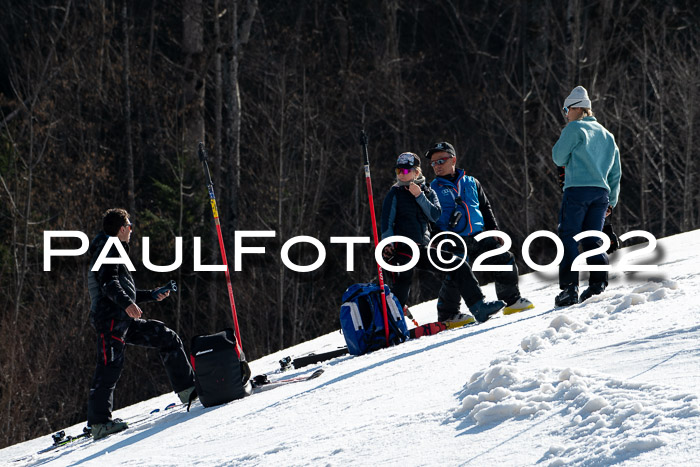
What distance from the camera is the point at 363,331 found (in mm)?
8094

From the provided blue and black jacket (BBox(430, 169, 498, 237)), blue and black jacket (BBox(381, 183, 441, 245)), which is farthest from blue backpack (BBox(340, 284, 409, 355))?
blue and black jacket (BBox(430, 169, 498, 237))

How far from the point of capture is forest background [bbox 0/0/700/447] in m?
23.3

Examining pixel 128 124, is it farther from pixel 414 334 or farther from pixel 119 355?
pixel 414 334

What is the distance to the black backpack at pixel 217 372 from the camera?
294 inches

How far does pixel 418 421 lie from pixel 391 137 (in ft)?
83.8

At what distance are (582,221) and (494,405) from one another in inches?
123

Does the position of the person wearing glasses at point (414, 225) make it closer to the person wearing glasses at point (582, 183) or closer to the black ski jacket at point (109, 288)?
the person wearing glasses at point (582, 183)

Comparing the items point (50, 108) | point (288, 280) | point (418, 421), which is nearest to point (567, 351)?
point (418, 421)

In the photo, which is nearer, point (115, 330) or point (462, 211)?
point (115, 330)

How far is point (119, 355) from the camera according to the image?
25.8ft

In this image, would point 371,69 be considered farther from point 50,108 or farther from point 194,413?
point 194,413

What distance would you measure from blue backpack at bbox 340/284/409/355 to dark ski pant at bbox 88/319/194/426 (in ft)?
4.56

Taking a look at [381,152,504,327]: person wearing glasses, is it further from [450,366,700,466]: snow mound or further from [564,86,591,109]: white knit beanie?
[450,366,700,466]: snow mound

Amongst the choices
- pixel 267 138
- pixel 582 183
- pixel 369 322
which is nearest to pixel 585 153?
pixel 582 183
